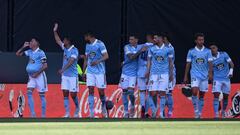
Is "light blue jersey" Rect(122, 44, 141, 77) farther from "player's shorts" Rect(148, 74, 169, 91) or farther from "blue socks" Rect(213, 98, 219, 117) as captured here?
"blue socks" Rect(213, 98, 219, 117)

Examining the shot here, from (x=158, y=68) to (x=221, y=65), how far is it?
2.10 meters

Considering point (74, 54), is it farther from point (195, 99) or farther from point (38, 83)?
point (195, 99)

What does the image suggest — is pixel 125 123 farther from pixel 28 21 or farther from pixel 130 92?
pixel 28 21

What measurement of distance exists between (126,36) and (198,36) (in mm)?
2910

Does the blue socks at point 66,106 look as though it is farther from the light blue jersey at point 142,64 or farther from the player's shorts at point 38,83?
the light blue jersey at point 142,64

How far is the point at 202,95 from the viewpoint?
1291 cm

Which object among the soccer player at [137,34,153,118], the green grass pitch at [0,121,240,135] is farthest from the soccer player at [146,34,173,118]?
the green grass pitch at [0,121,240,135]

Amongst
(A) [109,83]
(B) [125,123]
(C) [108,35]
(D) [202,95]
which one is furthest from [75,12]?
(B) [125,123]

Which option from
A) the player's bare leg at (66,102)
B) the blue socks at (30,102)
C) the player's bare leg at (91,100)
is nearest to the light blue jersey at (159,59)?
the player's bare leg at (91,100)

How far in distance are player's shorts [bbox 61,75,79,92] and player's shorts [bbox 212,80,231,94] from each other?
3.11m

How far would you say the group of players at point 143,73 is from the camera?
40.3 ft

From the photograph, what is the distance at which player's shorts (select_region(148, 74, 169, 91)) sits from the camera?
39.9ft

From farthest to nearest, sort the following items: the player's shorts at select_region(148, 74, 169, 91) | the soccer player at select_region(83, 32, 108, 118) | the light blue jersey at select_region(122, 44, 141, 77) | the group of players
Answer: the light blue jersey at select_region(122, 44, 141, 77), the soccer player at select_region(83, 32, 108, 118), the group of players, the player's shorts at select_region(148, 74, 169, 91)

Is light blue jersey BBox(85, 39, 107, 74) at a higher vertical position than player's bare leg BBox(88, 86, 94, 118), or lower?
higher
